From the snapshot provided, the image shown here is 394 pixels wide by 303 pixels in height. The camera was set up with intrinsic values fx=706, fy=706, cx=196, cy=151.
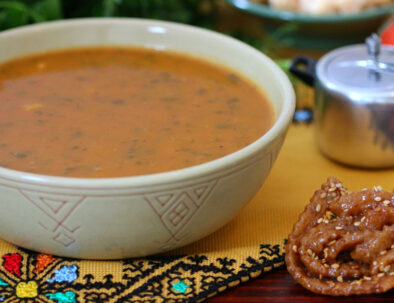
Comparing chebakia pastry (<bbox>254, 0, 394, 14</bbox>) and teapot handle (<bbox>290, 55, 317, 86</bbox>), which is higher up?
teapot handle (<bbox>290, 55, 317, 86</bbox>)

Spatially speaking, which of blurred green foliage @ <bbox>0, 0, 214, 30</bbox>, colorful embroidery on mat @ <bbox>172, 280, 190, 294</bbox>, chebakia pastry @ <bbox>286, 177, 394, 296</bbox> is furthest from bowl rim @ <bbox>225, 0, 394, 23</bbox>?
colorful embroidery on mat @ <bbox>172, 280, 190, 294</bbox>

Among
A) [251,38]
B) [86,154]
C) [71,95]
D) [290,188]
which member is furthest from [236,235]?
[251,38]

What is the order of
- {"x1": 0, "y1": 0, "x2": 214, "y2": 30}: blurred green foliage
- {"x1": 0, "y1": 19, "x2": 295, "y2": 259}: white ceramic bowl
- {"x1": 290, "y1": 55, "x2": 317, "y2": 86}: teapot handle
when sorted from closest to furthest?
{"x1": 0, "y1": 19, "x2": 295, "y2": 259}: white ceramic bowl, {"x1": 290, "y1": 55, "x2": 317, "y2": 86}: teapot handle, {"x1": 0, "y1": 0, "x2": 214, "y2": 30}: blurred green foliage

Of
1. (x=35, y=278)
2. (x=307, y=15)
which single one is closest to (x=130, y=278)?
(x=35, y=278)

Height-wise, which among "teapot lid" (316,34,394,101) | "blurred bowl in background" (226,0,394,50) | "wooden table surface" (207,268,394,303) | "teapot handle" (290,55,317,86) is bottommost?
"blurred bowl in background" (226,0,394,50)

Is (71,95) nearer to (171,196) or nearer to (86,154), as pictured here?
(86,154)

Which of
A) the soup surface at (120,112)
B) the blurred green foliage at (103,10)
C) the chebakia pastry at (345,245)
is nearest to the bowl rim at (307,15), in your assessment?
the blurred green foliage at (103,10)

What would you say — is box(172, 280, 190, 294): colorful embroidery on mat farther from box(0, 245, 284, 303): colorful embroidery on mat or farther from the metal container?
the metal container
